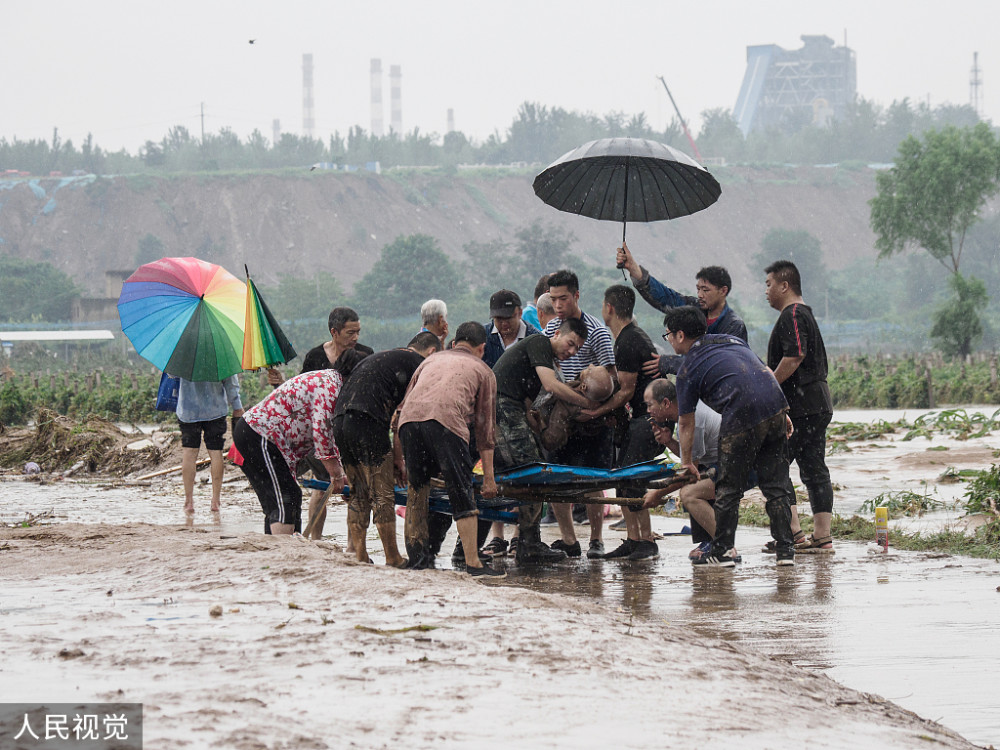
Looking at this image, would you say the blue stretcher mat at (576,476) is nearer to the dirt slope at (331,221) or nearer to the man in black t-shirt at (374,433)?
the man in black t-shirt at (374,433)

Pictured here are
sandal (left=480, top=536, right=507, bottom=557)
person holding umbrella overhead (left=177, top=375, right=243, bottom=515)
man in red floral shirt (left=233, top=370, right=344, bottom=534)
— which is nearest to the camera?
man in red floral shirt (left=233, top=370, right=344, bottom=534)

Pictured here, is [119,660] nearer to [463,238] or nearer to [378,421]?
[378,421]

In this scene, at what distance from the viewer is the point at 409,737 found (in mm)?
3352

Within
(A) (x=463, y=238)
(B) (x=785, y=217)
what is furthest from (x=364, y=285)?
(B) (x=785, y=217)

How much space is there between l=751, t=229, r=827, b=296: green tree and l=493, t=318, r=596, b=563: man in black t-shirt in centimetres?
9051

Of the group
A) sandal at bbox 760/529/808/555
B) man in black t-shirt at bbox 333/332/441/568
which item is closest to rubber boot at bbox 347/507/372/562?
man in black t-shirt at bbox 333/332/441/568

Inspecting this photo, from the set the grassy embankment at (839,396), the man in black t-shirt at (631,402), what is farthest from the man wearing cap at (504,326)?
the grassy embankment at (839,396)

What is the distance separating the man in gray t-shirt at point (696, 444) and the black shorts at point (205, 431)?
14.8 feet

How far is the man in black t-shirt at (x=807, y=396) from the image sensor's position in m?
7.66

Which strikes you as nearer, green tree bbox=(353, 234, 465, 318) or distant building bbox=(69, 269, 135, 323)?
green tree bbox=(353, 234, 465, 318)

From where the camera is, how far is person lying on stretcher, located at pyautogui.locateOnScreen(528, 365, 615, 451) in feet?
24.7

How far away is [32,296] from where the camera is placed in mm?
84312

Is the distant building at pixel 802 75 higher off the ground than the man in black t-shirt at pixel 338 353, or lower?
higher

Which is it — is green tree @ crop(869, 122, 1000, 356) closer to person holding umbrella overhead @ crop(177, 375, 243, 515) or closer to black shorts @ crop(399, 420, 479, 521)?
person holding umbrella overhead @ crop(177, 375, 243, 515)
